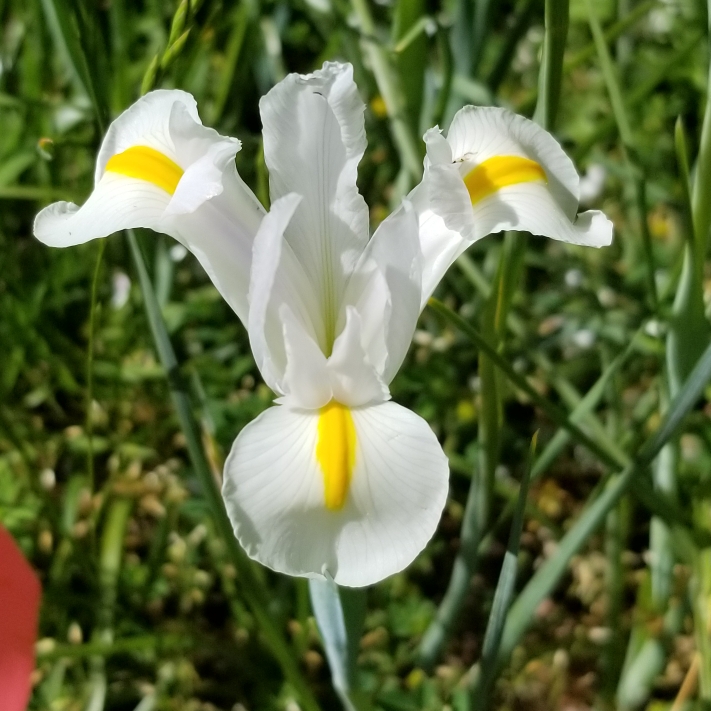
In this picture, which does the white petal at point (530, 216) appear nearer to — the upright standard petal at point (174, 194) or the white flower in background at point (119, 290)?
the upright standard petal at point (174, 194)

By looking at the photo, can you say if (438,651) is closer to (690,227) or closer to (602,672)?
(602,672)

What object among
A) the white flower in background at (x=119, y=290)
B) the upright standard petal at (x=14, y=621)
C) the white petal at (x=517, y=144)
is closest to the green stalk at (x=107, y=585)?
the upright standard petal at (x=14, y=621)

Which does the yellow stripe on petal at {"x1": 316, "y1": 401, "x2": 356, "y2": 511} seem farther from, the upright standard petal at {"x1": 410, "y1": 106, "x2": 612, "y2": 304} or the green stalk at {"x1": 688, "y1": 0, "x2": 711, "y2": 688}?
the green stalk at {"x1": 688, "y1": 0, "x2": 711, "y2": 688}

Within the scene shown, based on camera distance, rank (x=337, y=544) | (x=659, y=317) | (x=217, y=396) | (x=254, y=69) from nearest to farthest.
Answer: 1. (x=337, y=544)
2. (x=659, y=317)
3. (x=217, y=396)
4. (x=254, y=69)

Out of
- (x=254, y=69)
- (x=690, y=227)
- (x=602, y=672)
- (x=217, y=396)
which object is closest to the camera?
(x=690, y=227)

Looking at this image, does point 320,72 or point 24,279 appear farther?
point 24,279

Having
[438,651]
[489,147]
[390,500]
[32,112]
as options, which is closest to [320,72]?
[489,147]

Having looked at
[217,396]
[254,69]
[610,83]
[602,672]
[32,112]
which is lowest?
[602,672]

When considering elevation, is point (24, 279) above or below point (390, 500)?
above
